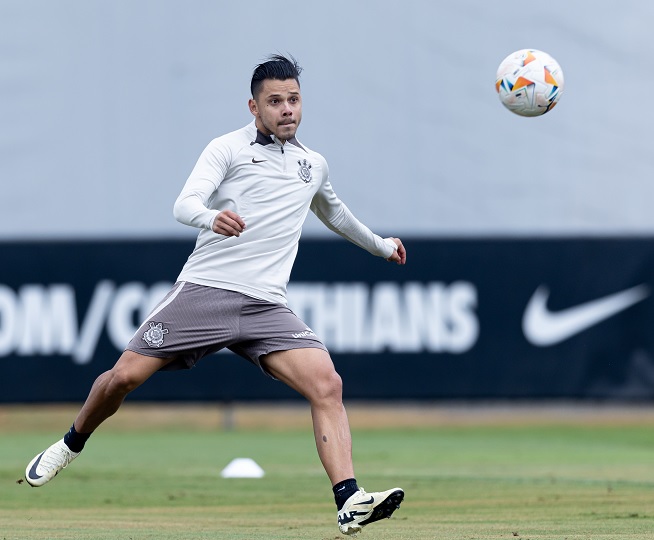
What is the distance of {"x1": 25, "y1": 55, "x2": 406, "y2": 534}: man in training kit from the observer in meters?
6.47

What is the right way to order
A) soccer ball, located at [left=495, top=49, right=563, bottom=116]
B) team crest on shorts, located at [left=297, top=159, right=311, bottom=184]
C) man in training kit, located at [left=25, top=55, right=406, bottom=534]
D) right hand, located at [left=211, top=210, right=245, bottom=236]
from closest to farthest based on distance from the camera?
right hand, located at [left=211, top=210, right=245, bottom=236], man in training kit, located at [left=25, top=55, right=406, bottom=534], team crest on shorts, located at [left=297, top=159, right=311, bottom=184], soccer ball, located at [left=495, top=49, right=563, bottom=116]

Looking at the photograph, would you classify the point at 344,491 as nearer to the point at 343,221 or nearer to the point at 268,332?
the point at 268,332

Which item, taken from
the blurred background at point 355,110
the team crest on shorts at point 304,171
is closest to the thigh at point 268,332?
the team crest on shorts at point 304,171

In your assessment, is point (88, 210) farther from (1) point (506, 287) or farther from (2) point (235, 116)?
(1) point (506, 287)

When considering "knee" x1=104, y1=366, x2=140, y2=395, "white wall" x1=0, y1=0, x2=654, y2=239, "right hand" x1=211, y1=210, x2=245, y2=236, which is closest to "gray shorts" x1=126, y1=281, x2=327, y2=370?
"knee" x1=104, y1=366, x2=140, y2=395

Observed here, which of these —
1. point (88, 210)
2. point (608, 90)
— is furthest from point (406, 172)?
point (88, 210)

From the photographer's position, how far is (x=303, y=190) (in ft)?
22.2

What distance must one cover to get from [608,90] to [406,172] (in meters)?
2.88

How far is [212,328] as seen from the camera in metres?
6.55

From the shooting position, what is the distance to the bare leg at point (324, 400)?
20.7 feet

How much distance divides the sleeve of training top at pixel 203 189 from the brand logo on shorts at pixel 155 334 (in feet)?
1.79

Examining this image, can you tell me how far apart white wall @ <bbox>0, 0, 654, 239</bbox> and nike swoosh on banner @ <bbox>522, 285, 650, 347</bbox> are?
2285mm

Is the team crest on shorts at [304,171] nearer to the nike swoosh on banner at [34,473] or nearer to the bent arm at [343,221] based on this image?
the bent arm at [343,221]

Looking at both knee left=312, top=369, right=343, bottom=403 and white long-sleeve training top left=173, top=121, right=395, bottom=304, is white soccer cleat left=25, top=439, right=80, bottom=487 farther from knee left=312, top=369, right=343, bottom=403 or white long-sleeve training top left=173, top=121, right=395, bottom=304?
knee left=312, top=369, right=343, bottom=403
